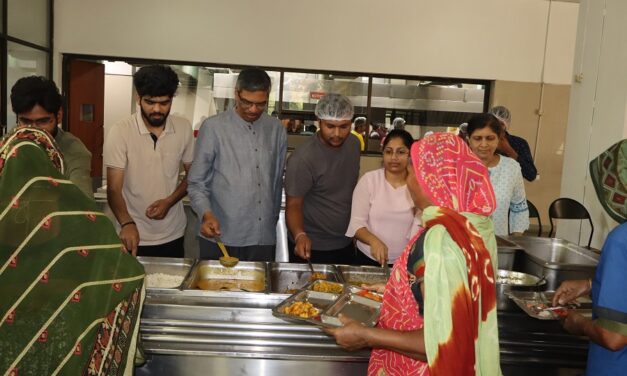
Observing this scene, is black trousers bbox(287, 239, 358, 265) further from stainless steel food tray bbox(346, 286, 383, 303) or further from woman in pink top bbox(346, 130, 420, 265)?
stainless steel food tray bbox(346, 286, 383, 303)

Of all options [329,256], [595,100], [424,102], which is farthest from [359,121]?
[329,256]

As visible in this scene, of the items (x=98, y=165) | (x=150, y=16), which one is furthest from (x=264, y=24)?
(x=98, y=165)

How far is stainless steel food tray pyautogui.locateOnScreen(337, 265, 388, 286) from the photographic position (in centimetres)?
228

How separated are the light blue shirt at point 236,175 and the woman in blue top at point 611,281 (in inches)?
60.0

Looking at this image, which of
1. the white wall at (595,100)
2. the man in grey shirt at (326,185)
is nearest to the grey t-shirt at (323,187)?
the man in grey shirt at (326,185)

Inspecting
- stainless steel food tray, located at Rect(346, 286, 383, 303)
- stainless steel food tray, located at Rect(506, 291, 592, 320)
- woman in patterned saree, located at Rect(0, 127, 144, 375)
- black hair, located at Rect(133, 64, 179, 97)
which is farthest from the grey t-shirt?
woman in patterned saree, located at Rect(0, 127, 144, 375)

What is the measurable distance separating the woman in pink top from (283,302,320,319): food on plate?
77 cm

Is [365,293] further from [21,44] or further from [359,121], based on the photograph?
[21,44]

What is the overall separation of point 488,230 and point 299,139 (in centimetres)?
489

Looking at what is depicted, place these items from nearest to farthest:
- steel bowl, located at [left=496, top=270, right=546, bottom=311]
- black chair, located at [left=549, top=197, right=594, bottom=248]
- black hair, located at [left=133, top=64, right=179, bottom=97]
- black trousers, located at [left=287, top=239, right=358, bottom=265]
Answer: steel bowl, located at [left=496, top=270, right=546, bottom=311]
black hair, located at [left=133, top=64, right=179, bottom=97]
black trousers, located at [left=287, top=239, right=358, bottom=265]
black chair, located at [left=549, top=197, right=594, bottom=248]

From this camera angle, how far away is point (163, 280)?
2.11 m

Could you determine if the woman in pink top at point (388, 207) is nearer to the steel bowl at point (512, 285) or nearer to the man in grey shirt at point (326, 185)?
the man in grey shirt at point (326, 185)

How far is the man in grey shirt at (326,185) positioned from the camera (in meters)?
2.67

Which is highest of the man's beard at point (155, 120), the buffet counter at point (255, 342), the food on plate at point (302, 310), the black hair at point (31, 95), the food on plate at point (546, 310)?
the black hair at point (31, 95)
